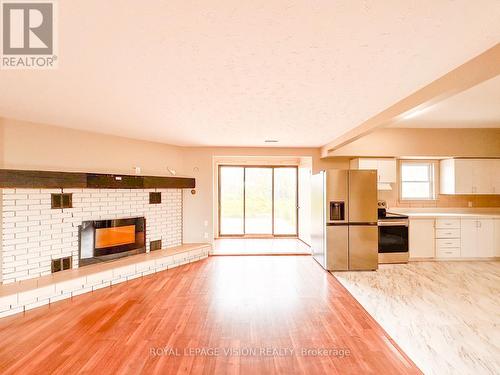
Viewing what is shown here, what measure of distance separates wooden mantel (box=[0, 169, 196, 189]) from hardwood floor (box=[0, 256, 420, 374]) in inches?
60.0

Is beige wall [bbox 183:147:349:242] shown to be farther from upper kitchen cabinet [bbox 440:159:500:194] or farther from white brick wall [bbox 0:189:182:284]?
upper kitchen cabinet [bbox 440:159:500:194]

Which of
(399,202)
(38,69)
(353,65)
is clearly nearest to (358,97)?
(353,65)

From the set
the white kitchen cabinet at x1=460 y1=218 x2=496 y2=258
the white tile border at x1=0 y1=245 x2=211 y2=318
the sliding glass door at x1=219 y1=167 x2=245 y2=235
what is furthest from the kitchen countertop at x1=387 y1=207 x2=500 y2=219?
the white tile border at x1=0 y1=245 x2=211 y2=318

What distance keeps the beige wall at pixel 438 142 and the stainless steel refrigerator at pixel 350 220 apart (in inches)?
34.9

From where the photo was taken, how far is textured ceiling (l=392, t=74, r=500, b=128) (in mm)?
2905

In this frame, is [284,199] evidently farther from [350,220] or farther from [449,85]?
[449,85]

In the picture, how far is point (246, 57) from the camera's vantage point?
174 cm

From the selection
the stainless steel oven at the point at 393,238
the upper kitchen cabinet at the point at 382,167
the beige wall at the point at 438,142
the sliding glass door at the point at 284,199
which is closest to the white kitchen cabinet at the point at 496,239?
the beige wall at the point at 438,142

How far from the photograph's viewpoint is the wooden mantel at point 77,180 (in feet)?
10.0

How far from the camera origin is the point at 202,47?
5.31ft

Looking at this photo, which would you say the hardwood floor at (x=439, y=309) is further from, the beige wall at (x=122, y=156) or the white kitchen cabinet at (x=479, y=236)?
the beige wall at (x=122, y=156)

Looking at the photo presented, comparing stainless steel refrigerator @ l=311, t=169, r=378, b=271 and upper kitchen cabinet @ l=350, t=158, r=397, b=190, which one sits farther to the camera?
A: upper kitchen cabinet @ l=350, t=158, r=397, b=190

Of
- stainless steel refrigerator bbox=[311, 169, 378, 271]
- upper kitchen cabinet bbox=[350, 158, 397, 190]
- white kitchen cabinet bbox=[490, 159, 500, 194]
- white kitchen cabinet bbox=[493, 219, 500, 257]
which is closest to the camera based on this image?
stainless steel refrigerator bbox=[311, 169, 378, 271]

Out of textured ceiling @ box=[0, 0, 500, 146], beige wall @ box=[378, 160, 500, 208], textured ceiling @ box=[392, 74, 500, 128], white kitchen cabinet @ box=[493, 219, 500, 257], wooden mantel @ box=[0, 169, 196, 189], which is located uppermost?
textured ceiling @ box=[392, 74, 500, 128]
